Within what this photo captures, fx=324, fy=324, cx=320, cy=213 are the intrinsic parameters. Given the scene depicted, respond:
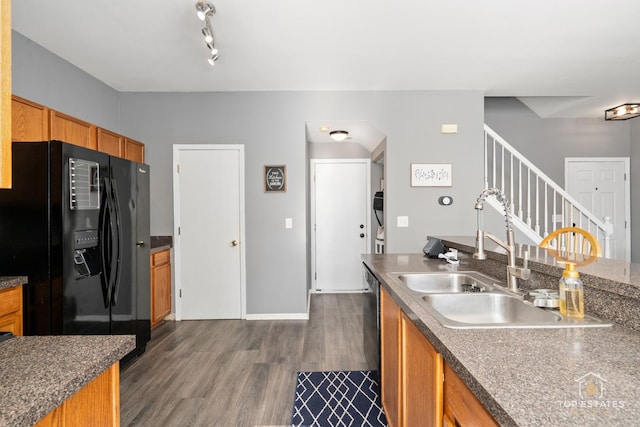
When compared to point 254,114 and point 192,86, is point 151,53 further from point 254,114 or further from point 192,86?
point 254,114

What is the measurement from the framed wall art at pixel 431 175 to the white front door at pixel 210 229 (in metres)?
1.98

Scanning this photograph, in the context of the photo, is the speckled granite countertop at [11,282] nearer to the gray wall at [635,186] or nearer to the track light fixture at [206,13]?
the track light fixture at [206,13]

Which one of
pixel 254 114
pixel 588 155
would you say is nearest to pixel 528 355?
pixel 254 114

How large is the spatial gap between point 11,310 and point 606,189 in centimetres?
694

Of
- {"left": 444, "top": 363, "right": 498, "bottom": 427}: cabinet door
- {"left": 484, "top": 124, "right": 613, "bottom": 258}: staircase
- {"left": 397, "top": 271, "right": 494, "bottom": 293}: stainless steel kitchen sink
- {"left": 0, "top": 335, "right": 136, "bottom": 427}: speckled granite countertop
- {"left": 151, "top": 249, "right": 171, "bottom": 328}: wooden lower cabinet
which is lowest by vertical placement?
{"left": 151, "top": 249, "right": 171, "bottom": 328}: wooden lower cabinet

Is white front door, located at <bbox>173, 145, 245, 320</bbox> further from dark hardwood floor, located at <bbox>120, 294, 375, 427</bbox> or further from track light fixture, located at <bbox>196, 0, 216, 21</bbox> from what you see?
track light fixture, located at <bbox>196, 0, 216, 21</bbox>

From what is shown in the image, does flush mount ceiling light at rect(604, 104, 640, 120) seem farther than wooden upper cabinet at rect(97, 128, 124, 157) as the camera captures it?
Yes

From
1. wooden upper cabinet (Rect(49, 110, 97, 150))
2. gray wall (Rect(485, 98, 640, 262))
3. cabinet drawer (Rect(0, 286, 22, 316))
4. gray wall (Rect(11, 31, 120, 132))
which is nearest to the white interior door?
gray wall (Rect(485, 98, 640, 262))

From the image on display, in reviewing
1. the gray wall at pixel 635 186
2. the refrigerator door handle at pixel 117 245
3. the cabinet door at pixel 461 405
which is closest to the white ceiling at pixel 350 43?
the refrigerator door handle at pixel 117 245

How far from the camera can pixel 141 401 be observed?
2117 mm

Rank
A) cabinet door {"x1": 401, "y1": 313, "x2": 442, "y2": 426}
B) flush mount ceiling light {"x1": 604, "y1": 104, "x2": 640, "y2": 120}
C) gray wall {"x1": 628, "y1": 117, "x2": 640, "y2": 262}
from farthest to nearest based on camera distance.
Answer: gray wall {"x1": 628, "y1": 117, "x2": 640, "y2": 262}, flush mount ceiling light {"x1": 604, "y1": 104, "x2": 640, "y2": 120}, cabinet door {"x1": 401, "y1": 313, "x2": 442, "y2": 426}

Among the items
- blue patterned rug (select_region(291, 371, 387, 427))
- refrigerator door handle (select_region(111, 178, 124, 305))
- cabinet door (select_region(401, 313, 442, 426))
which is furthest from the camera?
refrigerator door handle (select_region(111, 178, 124, 305))

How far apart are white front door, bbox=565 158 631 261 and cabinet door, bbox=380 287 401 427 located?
15.3ft

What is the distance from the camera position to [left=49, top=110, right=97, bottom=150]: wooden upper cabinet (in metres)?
2.46
